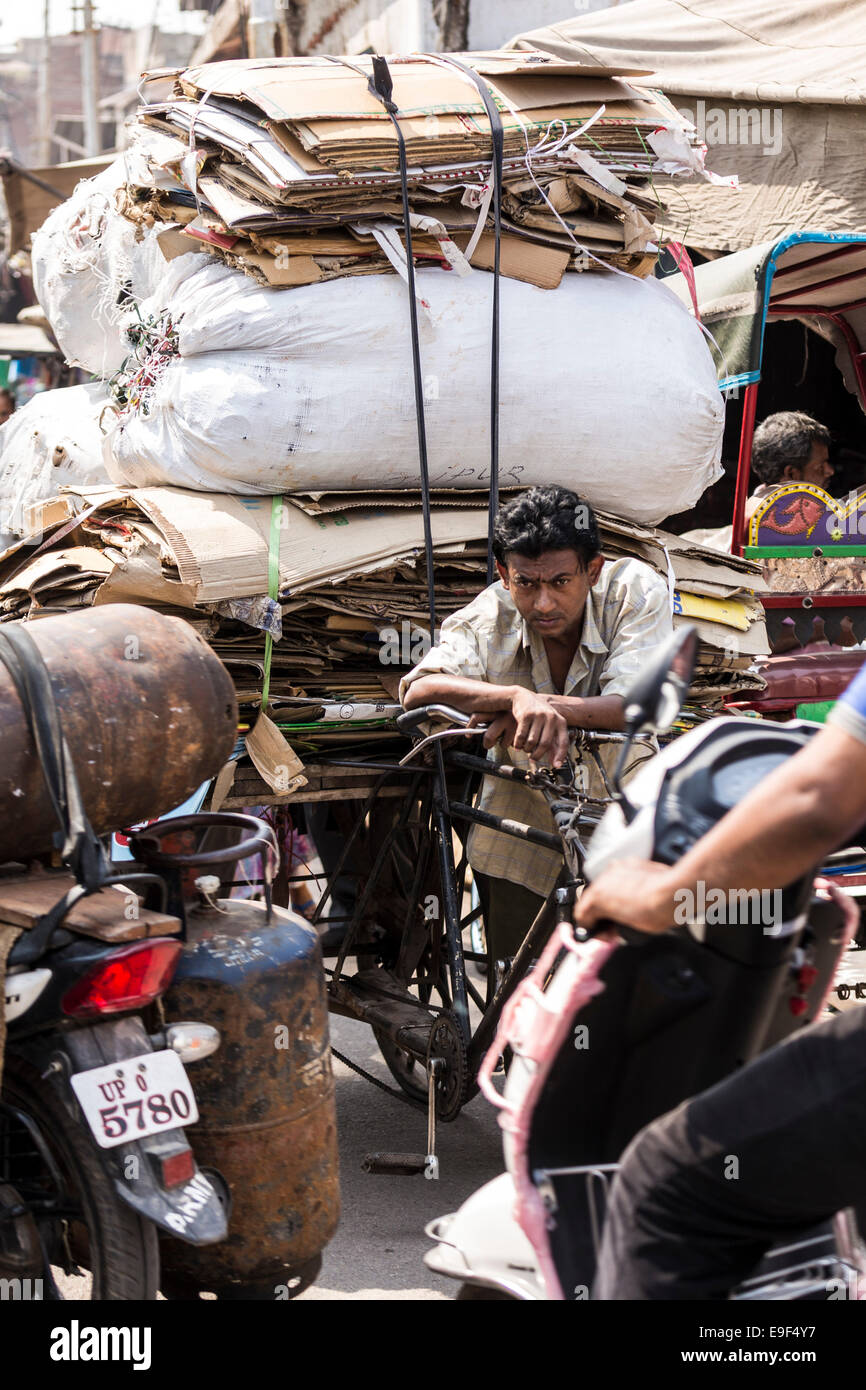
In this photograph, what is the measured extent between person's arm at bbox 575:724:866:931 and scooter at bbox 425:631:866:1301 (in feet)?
0.43

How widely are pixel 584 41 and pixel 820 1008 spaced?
678 centimetres

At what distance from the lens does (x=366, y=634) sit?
3.78m

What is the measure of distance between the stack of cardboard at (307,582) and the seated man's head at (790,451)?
1.96m

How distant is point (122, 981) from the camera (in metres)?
2.29

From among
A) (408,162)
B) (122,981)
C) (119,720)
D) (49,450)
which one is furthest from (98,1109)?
(49,450)

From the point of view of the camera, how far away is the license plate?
2240mm

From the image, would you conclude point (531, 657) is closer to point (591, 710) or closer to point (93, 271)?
point (591, 710)

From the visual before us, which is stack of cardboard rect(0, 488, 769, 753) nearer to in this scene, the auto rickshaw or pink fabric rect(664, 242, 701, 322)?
the auto rickshaw

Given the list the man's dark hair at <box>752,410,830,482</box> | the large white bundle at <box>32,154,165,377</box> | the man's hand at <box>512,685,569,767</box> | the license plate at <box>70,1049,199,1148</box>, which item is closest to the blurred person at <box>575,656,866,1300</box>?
the license plate at <box>70,1049,199,1148</box>

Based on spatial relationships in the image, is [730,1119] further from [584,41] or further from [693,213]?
[584,41]

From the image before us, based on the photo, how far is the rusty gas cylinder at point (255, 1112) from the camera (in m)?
2.48

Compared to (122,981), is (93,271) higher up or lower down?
higher up

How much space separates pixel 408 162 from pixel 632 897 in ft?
8.11

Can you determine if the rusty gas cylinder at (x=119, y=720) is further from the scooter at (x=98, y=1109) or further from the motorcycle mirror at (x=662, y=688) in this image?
the motorcycle mirror at (x=662, y=688)
